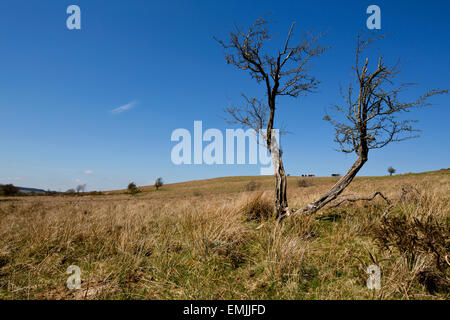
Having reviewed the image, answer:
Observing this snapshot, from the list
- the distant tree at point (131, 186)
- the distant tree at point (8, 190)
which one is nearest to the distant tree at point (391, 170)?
the distant tree at point (131, 186)

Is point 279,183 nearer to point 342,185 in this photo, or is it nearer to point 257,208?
point 257,208

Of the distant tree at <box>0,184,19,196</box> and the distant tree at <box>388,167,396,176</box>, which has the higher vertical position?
the distant tree at <box>388,167,396,176</box>

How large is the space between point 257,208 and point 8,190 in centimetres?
6341

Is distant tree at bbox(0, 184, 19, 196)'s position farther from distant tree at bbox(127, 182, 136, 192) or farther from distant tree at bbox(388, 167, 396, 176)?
distant tree at bbox(388, 167, 396, 176)

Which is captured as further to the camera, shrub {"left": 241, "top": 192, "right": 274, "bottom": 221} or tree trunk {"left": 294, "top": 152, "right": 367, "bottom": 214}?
shrub {"left": 241, "top": 192, "right": 274, "bottom": 221}

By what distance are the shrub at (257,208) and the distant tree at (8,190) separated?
62.9 m

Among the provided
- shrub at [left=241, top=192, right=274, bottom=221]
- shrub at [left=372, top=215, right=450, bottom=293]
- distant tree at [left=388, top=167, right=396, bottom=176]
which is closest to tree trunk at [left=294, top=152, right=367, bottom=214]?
shrub at [left=241, top=192, right=274, bottom=221]

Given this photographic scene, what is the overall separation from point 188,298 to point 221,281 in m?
0.51

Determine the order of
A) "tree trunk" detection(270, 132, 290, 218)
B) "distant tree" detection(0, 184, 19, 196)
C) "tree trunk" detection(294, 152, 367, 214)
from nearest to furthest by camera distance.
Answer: "tree trunk" detection(294, 152, 367, 214)
"tree trunk" detection(270, 132, 290, 218)
"distant tree" detection(0, 184, 19, 196)

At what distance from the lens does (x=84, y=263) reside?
Answer: 3625 millimetres

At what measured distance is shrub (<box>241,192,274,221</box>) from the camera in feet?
→ 20.2

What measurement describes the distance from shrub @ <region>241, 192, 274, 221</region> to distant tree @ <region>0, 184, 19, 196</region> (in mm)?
62932
